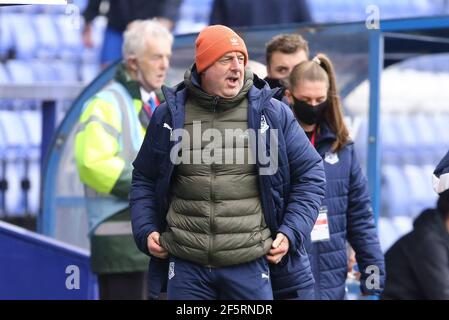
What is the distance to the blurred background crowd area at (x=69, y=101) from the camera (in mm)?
9977

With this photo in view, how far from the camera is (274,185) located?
16.4 ft

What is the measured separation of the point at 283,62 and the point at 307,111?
559 mm

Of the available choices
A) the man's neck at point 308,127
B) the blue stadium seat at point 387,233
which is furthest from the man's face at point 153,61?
the blue stadium seat at point 387,233

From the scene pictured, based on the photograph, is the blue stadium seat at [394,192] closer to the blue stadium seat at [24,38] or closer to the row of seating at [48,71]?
the row of seating at [48,71]

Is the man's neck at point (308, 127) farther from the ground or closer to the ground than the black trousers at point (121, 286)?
farther from the ground

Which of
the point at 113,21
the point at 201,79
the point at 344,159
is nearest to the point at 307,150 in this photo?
the point at 201,79

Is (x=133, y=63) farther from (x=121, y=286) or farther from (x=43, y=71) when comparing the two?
(x=43, y=71)

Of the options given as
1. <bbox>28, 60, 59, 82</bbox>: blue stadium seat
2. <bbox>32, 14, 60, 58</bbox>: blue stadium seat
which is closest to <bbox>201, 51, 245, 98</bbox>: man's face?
<bbox>28, 60, 59, 82</bbox>: blue stadium seat

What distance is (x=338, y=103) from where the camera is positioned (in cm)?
603

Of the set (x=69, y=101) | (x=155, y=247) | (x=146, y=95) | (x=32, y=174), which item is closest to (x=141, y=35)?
(x=146, y=95)

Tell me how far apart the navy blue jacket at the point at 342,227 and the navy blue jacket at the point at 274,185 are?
82 cm

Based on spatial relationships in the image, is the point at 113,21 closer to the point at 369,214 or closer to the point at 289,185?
the point at 369,214

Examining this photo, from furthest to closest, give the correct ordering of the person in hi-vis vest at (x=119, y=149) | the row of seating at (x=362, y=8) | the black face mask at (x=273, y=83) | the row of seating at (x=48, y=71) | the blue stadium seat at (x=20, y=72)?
1. the row of seating at (x=362, y=8)
2. the row of seating at (x=48, y=71)
3. the blue stadium seat at (x=20, y=72)
4. the person in hi-vis vest at (x=119, y=149)
5. the black face mask at (x=273, y=83)

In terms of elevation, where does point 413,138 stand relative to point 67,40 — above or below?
below
